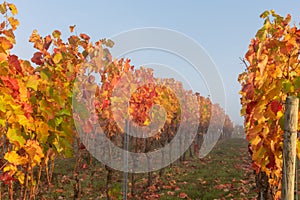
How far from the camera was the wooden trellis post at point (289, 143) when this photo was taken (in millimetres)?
2461

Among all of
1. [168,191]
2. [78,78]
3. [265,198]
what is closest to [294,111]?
[265,198]

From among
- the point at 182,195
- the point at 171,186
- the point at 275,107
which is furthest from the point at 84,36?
the point at 171,186

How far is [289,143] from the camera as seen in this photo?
2496 mm

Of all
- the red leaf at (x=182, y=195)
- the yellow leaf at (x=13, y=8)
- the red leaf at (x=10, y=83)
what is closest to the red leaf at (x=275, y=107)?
the red leaf at (x=10, y=83)

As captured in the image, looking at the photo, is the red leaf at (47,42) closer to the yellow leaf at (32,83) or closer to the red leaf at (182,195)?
the yellow leaf at (32,83)

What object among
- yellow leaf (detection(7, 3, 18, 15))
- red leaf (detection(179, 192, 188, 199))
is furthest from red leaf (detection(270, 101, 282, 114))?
red leaf (detection(179, 192, 188, 199))

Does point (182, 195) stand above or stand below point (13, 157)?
below

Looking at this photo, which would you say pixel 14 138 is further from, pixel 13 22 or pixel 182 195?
pixel 182 195

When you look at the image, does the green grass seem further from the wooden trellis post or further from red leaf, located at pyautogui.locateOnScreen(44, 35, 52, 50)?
the wooden trellis post

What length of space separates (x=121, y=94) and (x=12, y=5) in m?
4.38

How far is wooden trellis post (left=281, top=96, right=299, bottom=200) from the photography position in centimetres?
246

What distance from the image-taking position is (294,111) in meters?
2.46

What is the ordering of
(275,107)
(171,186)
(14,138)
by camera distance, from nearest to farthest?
(275,107), (14,138), (171,186)

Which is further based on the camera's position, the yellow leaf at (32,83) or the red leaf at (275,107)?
the yellow leaf at (32,83)
